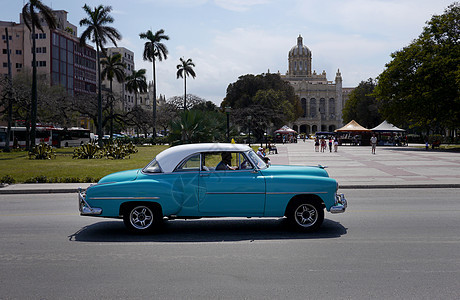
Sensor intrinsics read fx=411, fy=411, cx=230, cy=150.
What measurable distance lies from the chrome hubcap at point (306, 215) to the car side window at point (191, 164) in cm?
196

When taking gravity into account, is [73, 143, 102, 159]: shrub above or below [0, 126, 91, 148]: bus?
below

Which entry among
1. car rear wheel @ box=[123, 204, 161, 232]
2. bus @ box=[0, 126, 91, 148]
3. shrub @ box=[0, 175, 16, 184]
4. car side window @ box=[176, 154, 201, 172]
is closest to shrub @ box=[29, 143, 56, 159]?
shrub @ box=[0, 175, 16, 184]

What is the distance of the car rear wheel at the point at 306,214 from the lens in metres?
7.34

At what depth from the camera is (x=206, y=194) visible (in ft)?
23.5

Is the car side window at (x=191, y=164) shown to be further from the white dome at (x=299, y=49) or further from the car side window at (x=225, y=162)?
the white dome at (x=299, y=49)

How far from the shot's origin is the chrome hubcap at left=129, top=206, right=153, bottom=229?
23.9ft

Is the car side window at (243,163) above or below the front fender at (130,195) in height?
above

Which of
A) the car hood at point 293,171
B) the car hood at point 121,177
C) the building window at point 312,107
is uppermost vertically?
the building window at point 312,107

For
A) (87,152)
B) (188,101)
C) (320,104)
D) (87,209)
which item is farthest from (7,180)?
(320,104)

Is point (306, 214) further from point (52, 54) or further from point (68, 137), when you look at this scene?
point (52, 54)

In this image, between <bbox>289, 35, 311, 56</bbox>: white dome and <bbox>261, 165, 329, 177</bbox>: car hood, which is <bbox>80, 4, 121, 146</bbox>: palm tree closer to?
<bbox>261, 165, 329, 177</bbox>: car hood

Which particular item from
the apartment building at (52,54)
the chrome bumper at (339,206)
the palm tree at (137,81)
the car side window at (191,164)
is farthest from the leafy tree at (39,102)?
the chrome bumper at (339,206)

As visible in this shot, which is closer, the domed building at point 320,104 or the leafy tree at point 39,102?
the leafy tree at point 39,102

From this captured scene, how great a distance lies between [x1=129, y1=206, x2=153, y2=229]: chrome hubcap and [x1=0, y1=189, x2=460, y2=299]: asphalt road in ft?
0.76
